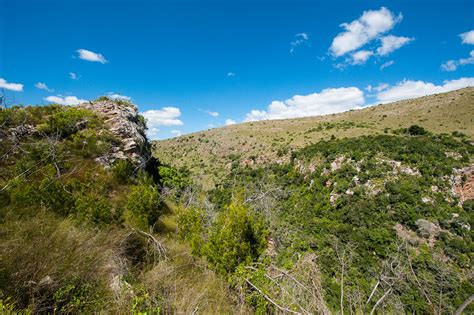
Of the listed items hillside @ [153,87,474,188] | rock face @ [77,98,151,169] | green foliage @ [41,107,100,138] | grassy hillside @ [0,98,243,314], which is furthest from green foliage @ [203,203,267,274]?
hillside @ [153,87,474,188]

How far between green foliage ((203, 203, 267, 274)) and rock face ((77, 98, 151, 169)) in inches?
320

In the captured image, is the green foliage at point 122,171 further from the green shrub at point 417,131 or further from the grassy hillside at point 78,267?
the green shrub at point 417,131

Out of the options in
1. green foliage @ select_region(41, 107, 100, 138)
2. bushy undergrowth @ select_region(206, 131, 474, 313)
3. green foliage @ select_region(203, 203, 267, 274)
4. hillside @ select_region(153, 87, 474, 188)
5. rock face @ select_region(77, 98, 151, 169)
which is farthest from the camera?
hillside @ select_region(153, 87, 474, 188)

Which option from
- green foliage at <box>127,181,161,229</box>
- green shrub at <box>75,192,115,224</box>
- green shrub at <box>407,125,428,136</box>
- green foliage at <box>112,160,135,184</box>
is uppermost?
green foliage at <box>112,160,135,184</box>

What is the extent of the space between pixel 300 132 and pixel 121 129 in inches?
1602

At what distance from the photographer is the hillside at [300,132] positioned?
1523 inches

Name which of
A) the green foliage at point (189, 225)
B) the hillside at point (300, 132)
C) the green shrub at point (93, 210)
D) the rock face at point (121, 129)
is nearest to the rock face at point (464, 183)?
the hillside at point (300, 132)

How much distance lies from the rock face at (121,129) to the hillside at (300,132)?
67.5ft

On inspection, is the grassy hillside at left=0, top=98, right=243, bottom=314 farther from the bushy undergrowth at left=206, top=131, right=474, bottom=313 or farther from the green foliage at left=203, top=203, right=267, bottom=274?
the bushy undergrowth at left=206, top=131, right=474, bottom=313

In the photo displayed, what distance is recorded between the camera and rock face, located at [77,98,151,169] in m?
13.9

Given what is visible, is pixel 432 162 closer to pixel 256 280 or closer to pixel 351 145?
pixel 351 145

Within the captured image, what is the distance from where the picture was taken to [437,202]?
2169 centimetres

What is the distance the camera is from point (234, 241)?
241 inches

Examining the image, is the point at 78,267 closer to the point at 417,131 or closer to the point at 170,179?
the point at 170,179
